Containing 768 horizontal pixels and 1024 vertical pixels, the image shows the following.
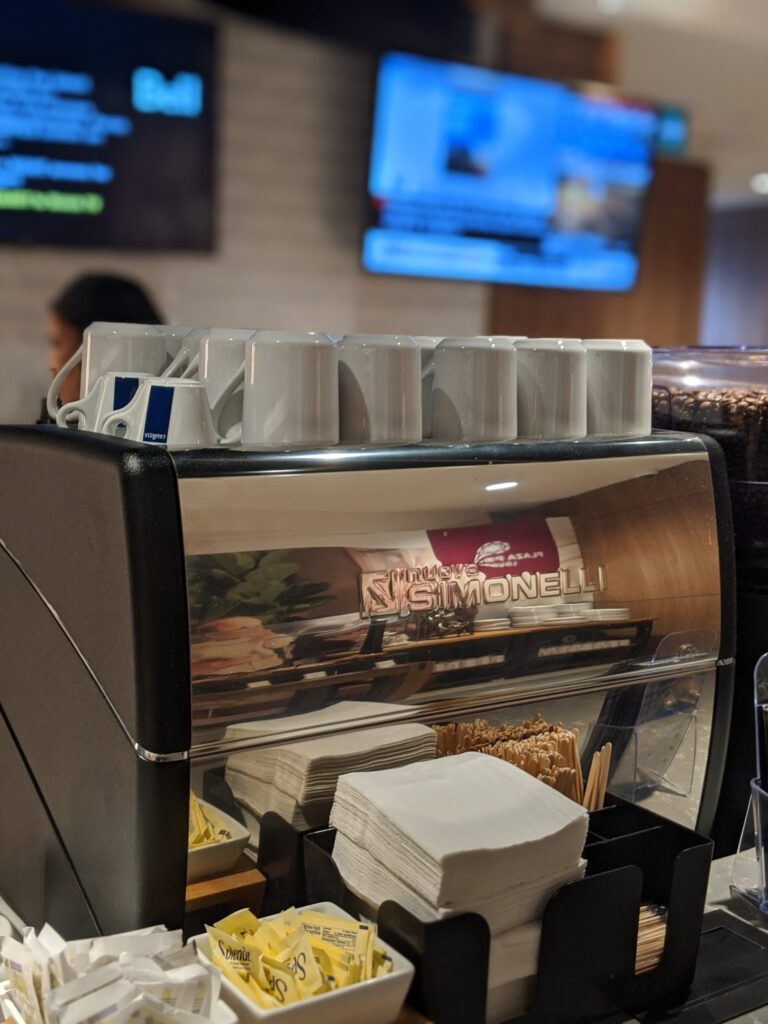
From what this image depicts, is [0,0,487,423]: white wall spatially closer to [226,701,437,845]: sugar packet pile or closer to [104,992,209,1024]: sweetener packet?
[226,701,437,845]: sugar packet pile

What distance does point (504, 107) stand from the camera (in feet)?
12.7

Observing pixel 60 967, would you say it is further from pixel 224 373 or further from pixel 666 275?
pixel 666 275

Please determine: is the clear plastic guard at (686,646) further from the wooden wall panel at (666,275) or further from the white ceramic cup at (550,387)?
the wooden wall panel at (666,275)

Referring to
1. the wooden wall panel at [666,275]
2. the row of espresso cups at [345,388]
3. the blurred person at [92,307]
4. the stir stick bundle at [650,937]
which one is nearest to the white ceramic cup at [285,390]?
the row of espresso cups at [345,388]

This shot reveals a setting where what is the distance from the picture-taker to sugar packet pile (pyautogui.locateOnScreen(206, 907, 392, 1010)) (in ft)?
2.28

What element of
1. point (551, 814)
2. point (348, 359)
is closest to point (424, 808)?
point (551, 814)

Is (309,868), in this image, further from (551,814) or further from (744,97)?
(744,97)

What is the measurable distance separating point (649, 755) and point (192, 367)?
54 cm

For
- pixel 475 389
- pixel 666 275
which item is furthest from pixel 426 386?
pixel 666 275

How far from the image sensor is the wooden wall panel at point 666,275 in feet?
14.6

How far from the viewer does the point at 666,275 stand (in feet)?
15.3

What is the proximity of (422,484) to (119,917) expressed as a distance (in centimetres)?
39

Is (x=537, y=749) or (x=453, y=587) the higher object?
(x=453, y=587)

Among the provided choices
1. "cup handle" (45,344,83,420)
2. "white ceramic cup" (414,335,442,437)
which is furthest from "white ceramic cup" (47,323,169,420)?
"white ceramic cup" (414,335,442,437)
